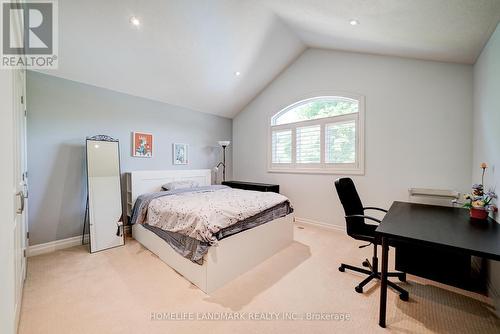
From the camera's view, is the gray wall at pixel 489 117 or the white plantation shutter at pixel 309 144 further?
the white plantation shutter at pixel 309 144

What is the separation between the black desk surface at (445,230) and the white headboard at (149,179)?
352cm

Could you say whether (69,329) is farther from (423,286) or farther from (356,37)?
(356,37)

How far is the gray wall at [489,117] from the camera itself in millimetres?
1897

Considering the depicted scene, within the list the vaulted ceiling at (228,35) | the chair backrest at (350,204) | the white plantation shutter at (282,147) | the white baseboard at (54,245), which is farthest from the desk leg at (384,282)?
the white baseboard at (54,245)

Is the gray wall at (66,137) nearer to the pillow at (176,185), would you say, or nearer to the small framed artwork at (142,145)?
the small framed artwork at (142,145)

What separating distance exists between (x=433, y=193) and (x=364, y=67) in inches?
88.2

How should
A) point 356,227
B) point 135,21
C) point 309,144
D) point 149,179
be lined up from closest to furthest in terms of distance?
point 356,227, point 135,21, point 149,179, point 309,144

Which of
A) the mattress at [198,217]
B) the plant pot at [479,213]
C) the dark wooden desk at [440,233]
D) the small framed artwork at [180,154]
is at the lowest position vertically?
the mattress at [198,217]

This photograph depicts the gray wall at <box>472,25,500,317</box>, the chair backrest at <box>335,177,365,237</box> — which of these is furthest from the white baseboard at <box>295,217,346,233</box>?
the gray wall at <box>472,25,500,317</box>

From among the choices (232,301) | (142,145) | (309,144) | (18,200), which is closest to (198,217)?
(232,301)

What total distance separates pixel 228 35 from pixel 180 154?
243cm

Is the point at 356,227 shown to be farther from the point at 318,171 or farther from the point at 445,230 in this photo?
the point at 318,171

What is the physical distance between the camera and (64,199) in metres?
3.07

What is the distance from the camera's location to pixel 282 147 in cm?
471
